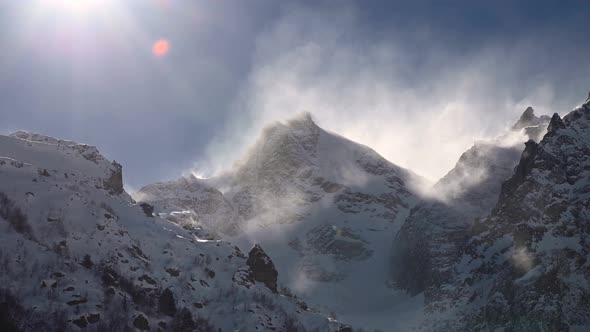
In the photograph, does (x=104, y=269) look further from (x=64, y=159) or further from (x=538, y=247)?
(x=538, y=247)

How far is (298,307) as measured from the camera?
74.6 metres

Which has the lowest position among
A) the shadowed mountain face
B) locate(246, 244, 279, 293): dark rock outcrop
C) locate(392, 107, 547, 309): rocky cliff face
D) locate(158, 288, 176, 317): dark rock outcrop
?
locate(158, 288, 176, 317): dark rock outcrop

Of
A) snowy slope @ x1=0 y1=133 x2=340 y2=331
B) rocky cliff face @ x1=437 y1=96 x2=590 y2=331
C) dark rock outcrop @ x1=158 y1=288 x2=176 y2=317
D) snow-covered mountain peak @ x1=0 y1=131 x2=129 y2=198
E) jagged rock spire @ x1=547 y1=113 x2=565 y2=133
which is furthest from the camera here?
jagged rock spire @ x1=547 y1=113 x2=565 y2=133

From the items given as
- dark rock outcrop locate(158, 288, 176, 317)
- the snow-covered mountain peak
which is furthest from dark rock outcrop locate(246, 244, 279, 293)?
the snow-covered mountain peak

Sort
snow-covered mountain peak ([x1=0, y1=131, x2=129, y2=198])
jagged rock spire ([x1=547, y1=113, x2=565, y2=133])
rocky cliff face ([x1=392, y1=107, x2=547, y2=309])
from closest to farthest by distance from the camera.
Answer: snow-covered mountain peak ([x1=0, y1=131, x2=129, y2=198])
jagged rock spire ([x1=547, y1=113, x2=565, y2=133])
rocky cliff face ([x1=392, y1=107, x2=547, y2=309])

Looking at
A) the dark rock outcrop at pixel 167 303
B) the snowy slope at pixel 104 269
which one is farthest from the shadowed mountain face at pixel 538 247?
the dark rock outcrop at pixel 167 303

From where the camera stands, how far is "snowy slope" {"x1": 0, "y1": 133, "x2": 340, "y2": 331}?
49.7 m

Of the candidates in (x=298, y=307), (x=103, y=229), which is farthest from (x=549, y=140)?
(x=103, y=229)

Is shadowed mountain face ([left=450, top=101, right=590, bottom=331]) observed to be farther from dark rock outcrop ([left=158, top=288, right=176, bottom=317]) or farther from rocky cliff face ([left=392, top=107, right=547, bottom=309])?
dark rock outcrop ([left=158, top=288, right=176, bottom=317])

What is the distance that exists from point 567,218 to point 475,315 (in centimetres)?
2736

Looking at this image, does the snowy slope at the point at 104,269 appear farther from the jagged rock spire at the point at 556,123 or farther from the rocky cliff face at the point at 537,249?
the jagged rock spire at the point at 556,123

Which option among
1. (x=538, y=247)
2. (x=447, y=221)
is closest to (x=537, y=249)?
(x=538, y=247)

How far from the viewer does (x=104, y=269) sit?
58250 mm

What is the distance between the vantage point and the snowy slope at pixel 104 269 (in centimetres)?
4966
